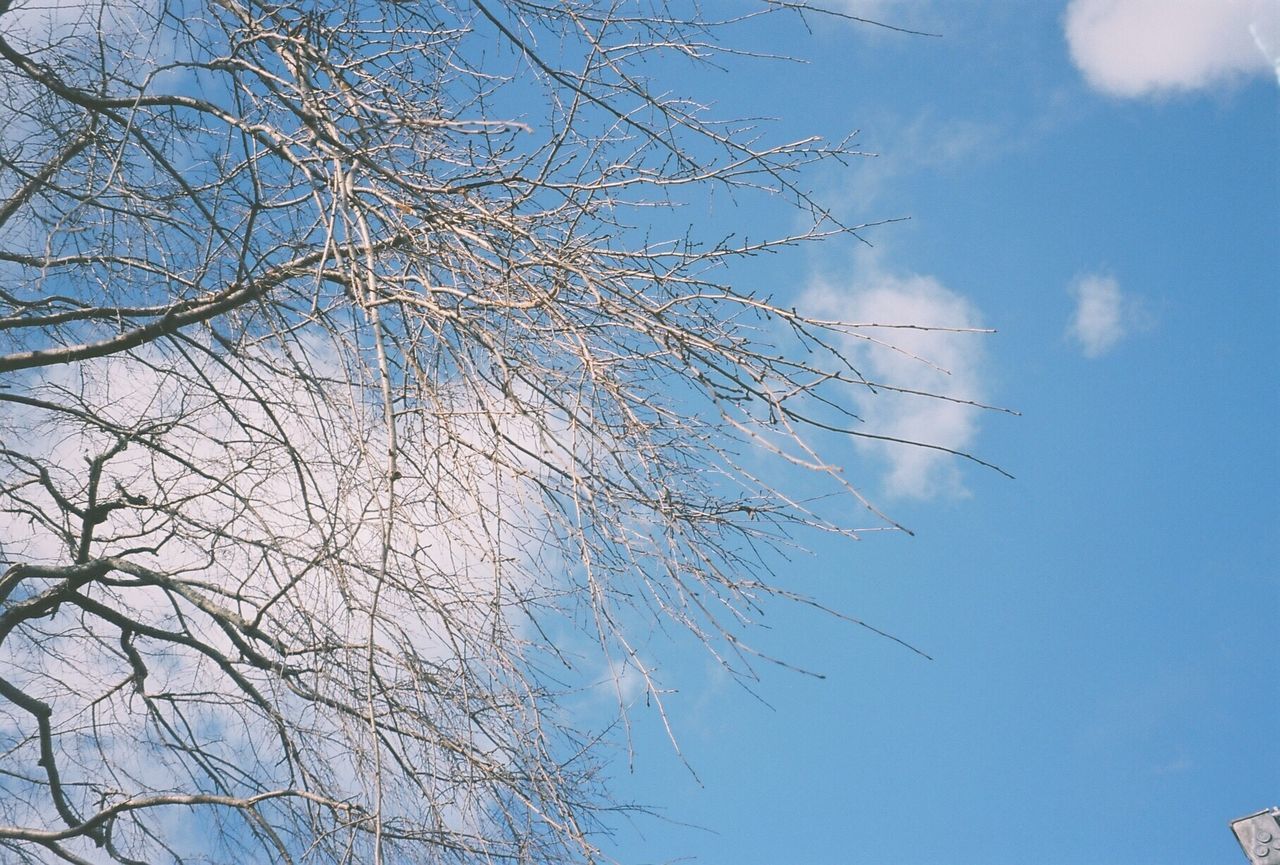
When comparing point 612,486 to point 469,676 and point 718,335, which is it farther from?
point 469,676

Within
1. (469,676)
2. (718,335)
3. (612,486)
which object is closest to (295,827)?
(469,676)

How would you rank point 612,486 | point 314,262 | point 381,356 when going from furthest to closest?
1. point 314,262
2. point 612,486
3. point 381,356

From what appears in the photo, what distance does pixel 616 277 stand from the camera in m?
2.94

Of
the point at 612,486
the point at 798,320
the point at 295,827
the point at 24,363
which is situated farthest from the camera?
the point at 24,363

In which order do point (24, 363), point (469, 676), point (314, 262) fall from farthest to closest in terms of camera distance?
point (24, 363) → point (314, 262) → point (469, 676)

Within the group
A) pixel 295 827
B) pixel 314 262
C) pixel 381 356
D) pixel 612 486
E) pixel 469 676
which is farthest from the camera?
pixel 295 827

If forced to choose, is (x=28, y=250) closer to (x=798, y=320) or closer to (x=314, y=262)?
(x=314, y=262)

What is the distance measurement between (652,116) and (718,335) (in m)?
0.86

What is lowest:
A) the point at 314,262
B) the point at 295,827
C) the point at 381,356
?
the point at 381,356

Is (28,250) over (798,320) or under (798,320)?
over

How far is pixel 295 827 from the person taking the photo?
14.7 ft

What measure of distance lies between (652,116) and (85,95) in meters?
1.96

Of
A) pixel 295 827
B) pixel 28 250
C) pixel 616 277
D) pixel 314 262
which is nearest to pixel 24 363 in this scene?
pixel 28 250

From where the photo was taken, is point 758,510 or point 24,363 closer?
point 758,510
